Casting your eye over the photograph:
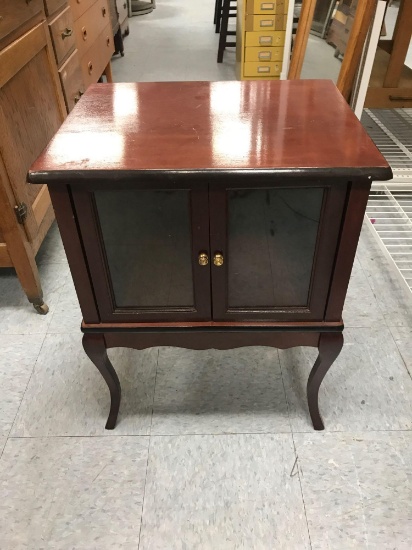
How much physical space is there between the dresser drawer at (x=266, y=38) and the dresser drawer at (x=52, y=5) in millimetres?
1459

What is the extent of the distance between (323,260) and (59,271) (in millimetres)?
1217

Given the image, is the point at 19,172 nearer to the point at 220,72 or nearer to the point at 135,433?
the point at 135,433

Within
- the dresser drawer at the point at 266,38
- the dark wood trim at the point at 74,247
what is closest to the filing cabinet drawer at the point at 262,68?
the dresser drawer at the point at 266,38

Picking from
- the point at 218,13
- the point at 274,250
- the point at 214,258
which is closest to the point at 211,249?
the point at 214,258

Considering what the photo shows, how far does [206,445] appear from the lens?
1169mm

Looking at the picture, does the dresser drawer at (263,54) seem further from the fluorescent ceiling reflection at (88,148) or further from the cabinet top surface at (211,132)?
the fluorescent ceiling reflection at (88,148)

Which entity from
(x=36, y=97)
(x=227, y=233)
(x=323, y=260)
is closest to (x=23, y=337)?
(x=36, y=97)

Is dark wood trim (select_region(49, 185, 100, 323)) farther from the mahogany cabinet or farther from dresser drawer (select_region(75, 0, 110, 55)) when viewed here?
dresser drawer (select_region(75, 0, 110, 55))

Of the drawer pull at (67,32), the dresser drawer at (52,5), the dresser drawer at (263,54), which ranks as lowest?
the dresser drawer at (263,54)

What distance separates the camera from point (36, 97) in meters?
1.54

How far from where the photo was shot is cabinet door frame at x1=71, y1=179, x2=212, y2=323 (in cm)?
77

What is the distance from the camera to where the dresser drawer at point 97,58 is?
236 cm

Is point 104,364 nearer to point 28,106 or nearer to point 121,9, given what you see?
point 28,106

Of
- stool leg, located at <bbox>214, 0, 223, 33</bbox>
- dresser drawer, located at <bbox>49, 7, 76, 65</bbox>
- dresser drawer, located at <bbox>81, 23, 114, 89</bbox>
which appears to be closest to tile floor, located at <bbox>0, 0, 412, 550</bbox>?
dresser drawer, located at <bbox>49, 7, 76, 65</bbox>
